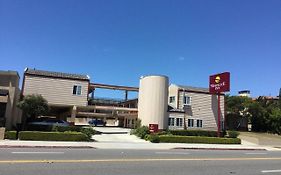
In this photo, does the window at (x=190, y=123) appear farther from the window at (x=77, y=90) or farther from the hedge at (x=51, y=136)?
the hedge at (x=51, y=136)

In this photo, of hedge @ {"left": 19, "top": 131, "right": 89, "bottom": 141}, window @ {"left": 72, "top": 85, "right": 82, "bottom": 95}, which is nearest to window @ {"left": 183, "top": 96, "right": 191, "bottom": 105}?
window @ {"left": 72, "top": 85, "right": 82, "bottom": 95}

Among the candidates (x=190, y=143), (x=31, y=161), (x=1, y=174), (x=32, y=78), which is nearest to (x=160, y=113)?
(x=190, y=143)

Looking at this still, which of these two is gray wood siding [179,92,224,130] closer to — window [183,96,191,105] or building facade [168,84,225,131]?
building facade [168,84,225,131]

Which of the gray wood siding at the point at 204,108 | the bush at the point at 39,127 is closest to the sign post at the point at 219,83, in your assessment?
the gray wood siding at the point at 204,108

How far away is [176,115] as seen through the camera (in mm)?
46812

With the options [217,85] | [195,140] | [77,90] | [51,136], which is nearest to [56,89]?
Result: [77,90]

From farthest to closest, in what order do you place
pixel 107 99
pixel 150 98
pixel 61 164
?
pixel 107 99 < pixel 150 98 < pixel 61 164

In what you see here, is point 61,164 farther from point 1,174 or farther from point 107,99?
point 107,99

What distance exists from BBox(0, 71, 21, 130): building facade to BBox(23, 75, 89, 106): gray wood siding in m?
3.88

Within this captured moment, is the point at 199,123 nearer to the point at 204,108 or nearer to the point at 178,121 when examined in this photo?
the point at 204,108

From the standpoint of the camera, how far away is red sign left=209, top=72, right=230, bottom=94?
45037 millimetres

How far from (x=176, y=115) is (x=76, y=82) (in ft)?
49.0

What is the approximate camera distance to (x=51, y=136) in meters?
27.8

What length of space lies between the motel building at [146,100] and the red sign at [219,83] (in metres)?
2.44
